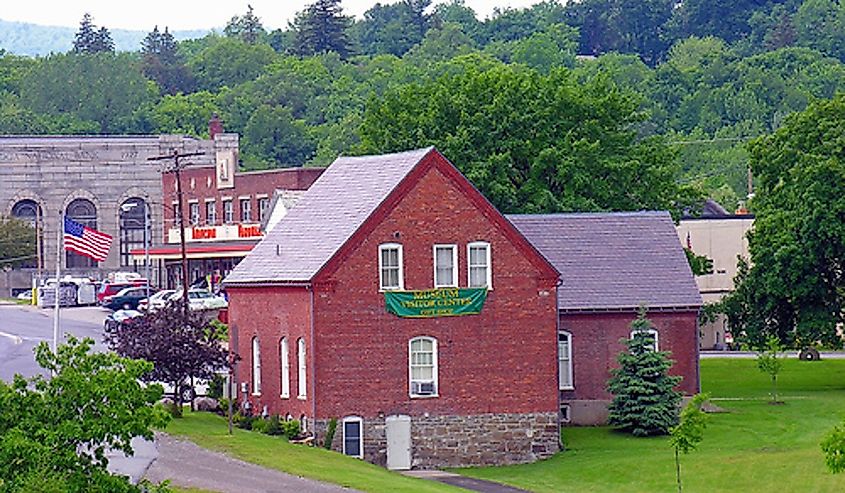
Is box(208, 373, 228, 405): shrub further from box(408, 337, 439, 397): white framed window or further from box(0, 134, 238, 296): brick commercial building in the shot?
box(0, 134, 238, 296): brick commercial building

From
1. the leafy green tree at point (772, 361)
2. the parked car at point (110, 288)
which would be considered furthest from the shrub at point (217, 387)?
the parked car at point (110, 288)

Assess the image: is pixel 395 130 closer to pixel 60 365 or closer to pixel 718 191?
pixel 60 365

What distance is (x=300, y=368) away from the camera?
55.0m

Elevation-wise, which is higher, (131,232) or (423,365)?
(131,232)

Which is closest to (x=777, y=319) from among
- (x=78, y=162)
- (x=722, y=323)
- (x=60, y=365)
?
(x=722, y=323)

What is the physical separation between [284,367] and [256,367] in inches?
82.1

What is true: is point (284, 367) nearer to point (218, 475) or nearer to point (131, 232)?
point (218, 475)

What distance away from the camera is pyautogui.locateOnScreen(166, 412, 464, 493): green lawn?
4612 centimetres

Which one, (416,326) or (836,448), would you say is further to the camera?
(416,326)

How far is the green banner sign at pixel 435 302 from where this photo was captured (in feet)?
179

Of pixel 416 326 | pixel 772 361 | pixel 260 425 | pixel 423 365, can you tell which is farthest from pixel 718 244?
pixel 260 425

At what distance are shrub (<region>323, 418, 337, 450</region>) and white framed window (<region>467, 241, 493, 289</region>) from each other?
5.66 meters

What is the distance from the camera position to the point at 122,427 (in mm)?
33156

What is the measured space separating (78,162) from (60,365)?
9775 centimetres
